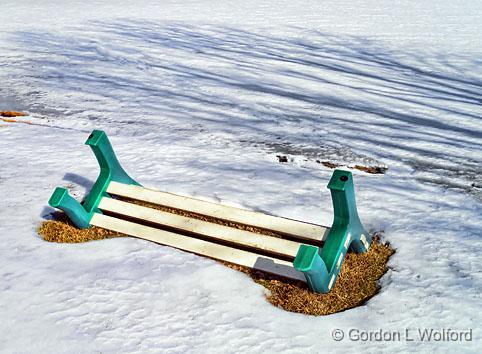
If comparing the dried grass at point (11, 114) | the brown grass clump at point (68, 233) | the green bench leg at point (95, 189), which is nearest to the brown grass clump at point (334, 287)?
the brown grass clump at point (68, 233)

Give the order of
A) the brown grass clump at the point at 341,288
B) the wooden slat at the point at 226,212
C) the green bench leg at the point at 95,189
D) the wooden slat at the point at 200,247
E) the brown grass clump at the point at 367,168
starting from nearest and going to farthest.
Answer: the brown grass clump at the point at 341,288 < the wooden slat at the point at 200,247 < the wooden slat at the point at 226,212 < the green bench leg at the point at 95,189 < the brown grass clump at the point at 367,168

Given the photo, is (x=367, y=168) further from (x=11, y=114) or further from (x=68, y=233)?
(x=11, y=114)

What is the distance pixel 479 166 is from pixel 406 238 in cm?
185

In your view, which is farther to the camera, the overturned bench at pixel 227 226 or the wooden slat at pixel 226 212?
the wooden slat at pixel 226 212

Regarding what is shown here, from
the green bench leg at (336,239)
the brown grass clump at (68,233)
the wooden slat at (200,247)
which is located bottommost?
the brown grass clump at (68,233)

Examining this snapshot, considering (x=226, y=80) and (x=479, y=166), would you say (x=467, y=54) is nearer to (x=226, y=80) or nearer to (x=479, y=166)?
(x=226, y=80)

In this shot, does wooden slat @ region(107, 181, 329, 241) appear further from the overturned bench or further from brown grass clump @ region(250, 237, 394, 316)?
brown grass clump @ region(250, 237, 394, 316)

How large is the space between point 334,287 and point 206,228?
0.89 metres

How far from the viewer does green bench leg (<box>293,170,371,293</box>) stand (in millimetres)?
2912

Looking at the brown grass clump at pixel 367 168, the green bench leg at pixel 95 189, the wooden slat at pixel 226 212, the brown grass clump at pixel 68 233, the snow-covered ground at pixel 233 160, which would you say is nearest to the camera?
the snow-covered ground at pixel 233 160

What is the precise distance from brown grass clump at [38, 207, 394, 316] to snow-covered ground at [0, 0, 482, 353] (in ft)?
0.26

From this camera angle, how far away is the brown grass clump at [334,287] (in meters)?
3.06

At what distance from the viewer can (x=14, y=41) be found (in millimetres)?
10461

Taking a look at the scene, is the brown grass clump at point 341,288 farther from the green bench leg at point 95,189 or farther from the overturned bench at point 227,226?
the green bench leg at point 95,189
